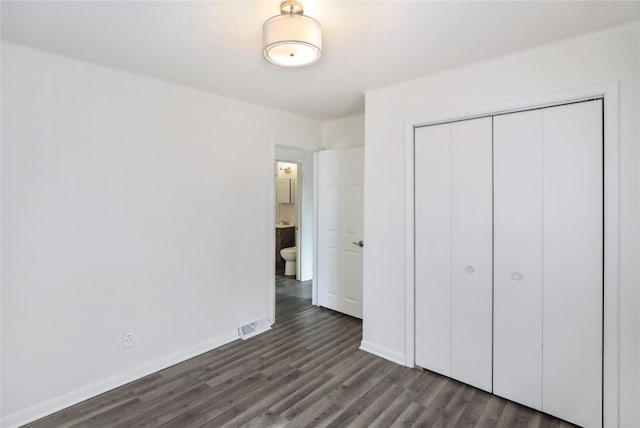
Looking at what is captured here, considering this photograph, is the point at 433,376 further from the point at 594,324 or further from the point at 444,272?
the point at 594,324

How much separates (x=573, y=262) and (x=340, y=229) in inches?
91.7

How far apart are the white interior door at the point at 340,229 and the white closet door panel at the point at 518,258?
1.65 meters

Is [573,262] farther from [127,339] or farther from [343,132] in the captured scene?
[127,339]

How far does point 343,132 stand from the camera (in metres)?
3.93

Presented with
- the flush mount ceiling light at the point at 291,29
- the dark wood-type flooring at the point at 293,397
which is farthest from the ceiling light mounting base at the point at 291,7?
the dark wood-type flooring at the point at 293,397

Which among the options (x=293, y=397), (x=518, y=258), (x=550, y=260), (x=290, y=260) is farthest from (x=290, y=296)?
(x=550, y=260)

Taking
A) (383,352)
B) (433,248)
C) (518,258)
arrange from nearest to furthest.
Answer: (518,258)
(433,248)
(383,352)

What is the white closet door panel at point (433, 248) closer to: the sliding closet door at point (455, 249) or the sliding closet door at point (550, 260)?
the sliding closet door at point (455, 249)

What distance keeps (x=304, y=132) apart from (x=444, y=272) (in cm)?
228

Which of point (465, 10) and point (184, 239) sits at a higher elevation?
point (465, 10)

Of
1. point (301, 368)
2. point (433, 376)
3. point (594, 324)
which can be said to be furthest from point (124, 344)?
point (594, 324)

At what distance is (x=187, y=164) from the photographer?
282cm

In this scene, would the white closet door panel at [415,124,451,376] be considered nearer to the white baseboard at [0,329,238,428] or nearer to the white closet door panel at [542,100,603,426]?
the white closet door panel at [542,100,603,426]

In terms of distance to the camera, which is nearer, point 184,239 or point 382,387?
point 382,387
